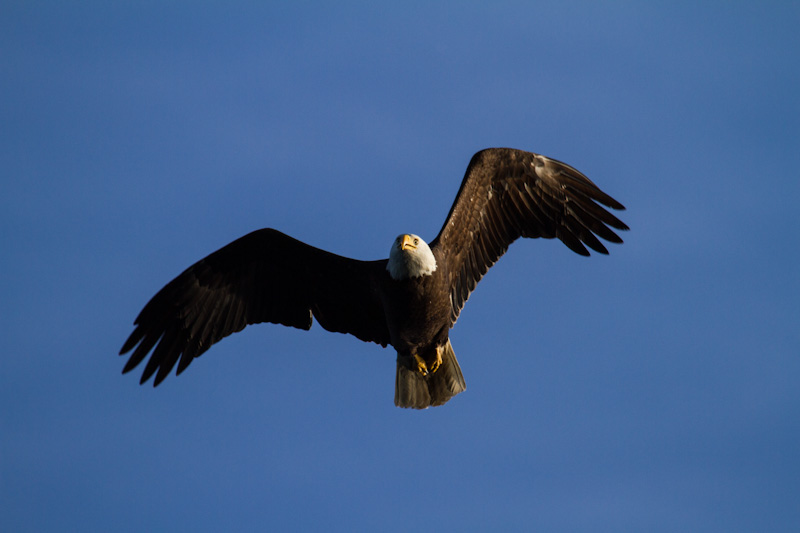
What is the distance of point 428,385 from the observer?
32.0 feet

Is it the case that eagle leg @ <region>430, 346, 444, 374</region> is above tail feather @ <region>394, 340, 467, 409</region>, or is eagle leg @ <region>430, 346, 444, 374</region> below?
above

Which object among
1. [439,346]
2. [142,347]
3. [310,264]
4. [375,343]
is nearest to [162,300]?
[142,347]

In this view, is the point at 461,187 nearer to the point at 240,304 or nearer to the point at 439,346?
the point at 439,346

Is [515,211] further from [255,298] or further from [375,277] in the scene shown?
[255,298]

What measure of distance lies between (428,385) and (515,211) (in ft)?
6.71

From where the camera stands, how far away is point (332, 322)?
9688 millimetres

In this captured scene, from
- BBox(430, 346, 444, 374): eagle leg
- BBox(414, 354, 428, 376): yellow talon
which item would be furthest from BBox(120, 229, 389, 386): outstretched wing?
BBox(430, 346, 444, 374): eagle leg

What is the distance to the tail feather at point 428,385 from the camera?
9664 millimetres

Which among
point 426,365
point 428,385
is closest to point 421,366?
point 426,365

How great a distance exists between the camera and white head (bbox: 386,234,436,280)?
849 cm

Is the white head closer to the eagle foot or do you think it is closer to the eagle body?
the eagle body

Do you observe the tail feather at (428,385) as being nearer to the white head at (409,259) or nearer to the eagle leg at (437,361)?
the eagle leg at (437,361)

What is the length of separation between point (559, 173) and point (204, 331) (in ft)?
13.4

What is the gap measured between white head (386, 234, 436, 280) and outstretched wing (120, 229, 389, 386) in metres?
0.66
